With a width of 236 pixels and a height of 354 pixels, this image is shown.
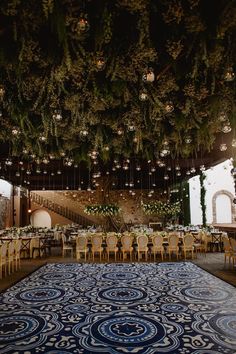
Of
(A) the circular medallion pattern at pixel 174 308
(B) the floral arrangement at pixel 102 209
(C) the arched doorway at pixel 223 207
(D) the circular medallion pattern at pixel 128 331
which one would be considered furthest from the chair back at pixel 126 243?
(C) the arched doorway at pixel 223 207

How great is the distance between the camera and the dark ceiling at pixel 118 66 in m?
3.04

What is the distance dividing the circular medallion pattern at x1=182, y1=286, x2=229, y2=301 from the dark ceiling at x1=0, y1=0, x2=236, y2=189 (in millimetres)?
3231

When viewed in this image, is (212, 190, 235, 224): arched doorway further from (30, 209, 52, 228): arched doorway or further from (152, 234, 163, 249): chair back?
(30, 209, 52, 228): arched doorway

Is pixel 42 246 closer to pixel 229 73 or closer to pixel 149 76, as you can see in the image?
pixel 149 76

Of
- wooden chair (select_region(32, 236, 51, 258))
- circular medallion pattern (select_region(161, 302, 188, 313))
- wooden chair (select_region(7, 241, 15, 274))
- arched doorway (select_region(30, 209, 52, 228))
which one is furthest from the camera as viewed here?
arched doorway (select_region(30, 209, 52, 228))

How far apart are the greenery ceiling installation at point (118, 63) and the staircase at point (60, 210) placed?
16819 mm

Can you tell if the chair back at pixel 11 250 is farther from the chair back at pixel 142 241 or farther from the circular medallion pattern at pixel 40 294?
the chair back at pixel 142 241

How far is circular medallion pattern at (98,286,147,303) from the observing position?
5641 millimetres

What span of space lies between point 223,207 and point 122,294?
16301mm

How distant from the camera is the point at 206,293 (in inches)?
235

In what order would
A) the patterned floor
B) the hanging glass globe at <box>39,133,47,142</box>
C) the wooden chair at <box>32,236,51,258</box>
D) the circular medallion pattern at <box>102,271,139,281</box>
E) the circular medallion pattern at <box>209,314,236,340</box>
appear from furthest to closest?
the wooden chair at <box>32,236,51,258</box> → the circular medallion pattern at <box>102,271,139,281</box> → the hanging glass globe at <box>39,133,47,142</box> → the circular medallion pattern at <box>209,314,236,340</box> → the patterned floor

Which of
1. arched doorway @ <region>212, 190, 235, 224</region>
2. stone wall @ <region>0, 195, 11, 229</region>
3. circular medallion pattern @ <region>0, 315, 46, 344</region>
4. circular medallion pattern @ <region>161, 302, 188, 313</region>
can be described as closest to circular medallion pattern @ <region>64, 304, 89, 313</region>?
circular medallion pattern @ <region>0, 315, 46, 344</region>

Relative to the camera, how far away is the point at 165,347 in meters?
3.54

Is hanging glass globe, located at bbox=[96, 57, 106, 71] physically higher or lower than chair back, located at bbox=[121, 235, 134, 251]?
higher
